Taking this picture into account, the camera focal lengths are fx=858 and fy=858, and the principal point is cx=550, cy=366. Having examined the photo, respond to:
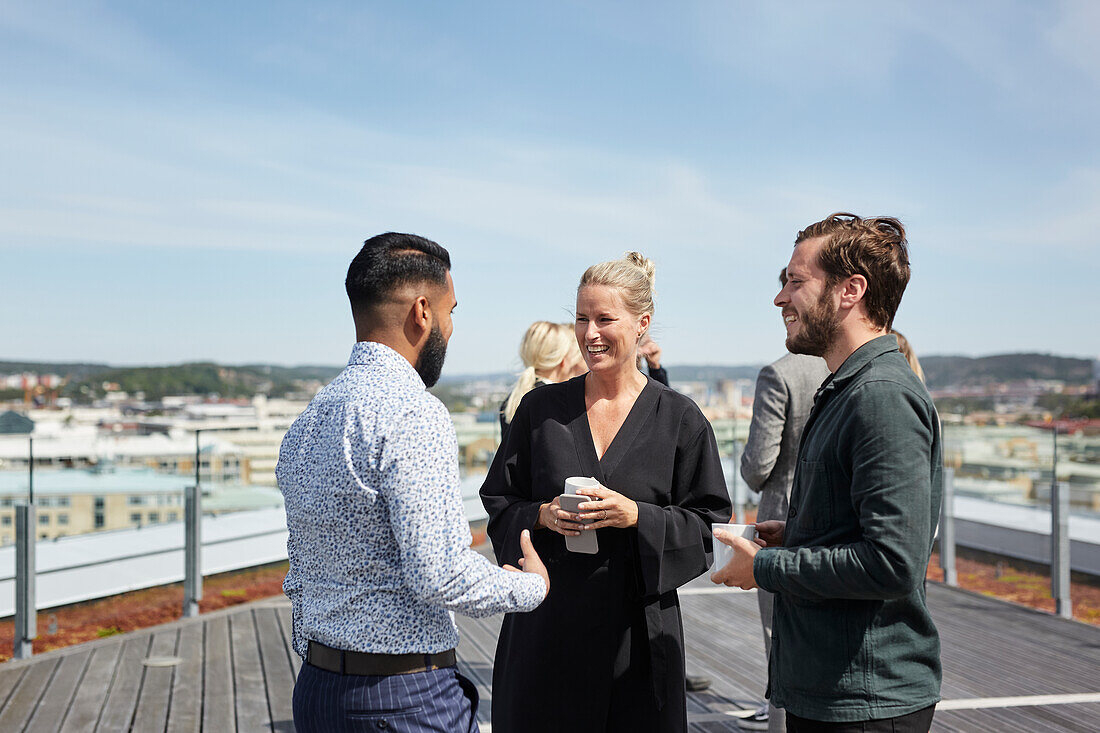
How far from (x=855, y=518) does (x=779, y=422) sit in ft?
6.01

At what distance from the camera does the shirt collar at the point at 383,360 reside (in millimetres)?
1574

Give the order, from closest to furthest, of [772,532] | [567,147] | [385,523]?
1. [385,523]
2. [772,532]
3. [567,147]

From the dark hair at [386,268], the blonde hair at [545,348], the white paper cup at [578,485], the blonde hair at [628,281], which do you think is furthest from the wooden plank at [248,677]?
the dark hair at [386,268]

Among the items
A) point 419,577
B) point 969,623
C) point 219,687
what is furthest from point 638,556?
point 969,623

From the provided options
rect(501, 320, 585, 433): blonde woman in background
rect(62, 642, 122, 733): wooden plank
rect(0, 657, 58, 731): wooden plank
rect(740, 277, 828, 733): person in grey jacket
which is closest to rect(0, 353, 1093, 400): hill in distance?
rect(62, 642, 122, 733): wooden plank

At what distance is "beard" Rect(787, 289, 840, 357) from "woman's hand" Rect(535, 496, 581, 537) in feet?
2.23

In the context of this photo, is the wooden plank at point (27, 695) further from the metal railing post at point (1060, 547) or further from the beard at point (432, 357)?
the metal railing post at point (1060, 547)

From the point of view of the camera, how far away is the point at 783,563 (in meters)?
1.61

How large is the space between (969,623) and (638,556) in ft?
15.2

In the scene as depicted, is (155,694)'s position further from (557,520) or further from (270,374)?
(270,374)

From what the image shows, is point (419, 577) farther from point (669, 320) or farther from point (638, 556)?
point (669, 320)

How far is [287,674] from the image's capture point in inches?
182

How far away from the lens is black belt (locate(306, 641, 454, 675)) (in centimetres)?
153

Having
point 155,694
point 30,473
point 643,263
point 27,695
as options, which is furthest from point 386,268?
point 30,473
